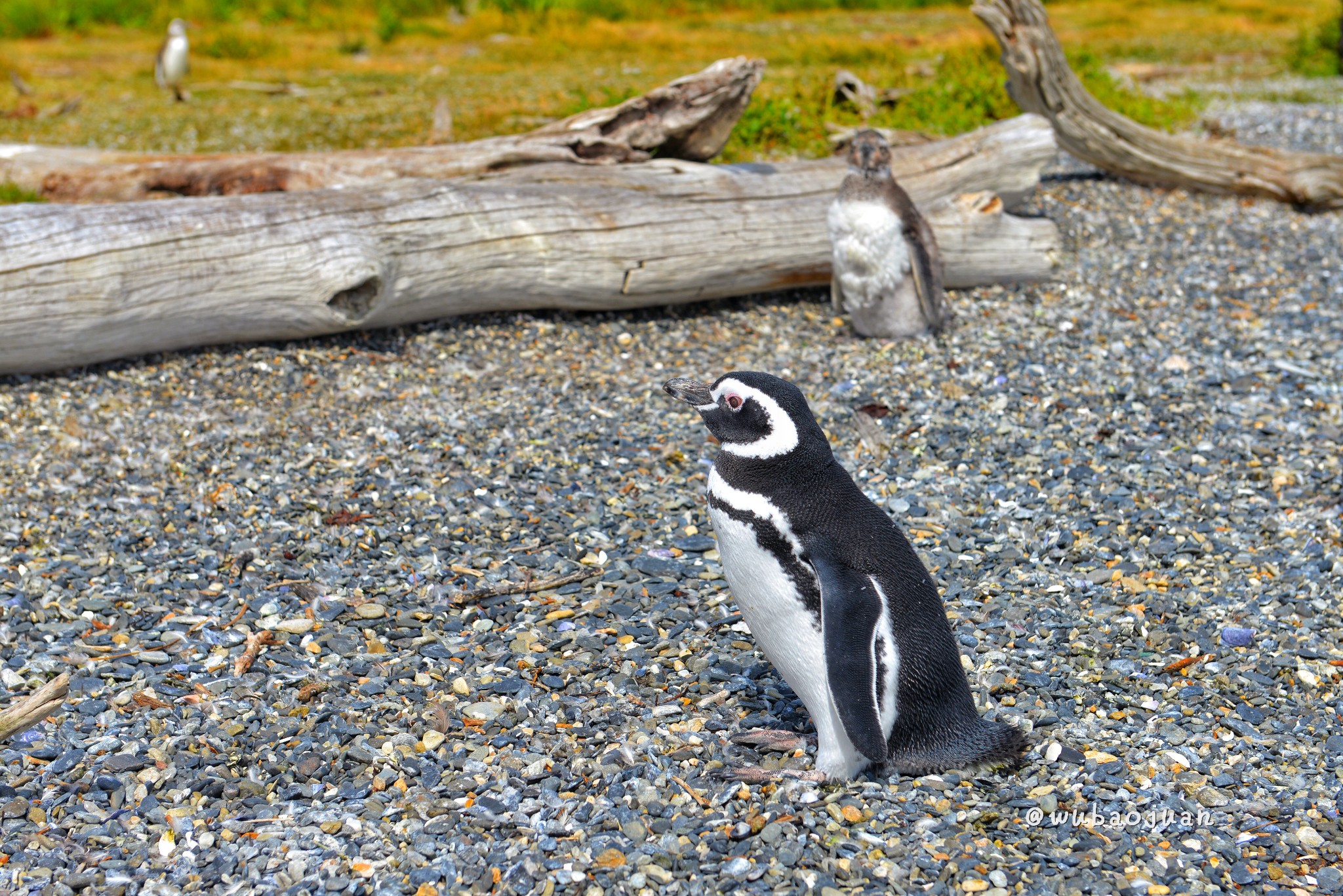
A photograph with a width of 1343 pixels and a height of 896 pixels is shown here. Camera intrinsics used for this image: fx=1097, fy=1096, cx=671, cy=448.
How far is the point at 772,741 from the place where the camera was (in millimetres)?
3207

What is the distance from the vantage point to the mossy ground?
35.0 ft

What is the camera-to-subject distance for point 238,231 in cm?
582

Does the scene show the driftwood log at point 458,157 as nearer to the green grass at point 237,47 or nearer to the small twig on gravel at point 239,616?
the small twig on gravel at point 239,616

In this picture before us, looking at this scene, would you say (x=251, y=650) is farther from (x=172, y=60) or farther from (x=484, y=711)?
(x=172, y=60)

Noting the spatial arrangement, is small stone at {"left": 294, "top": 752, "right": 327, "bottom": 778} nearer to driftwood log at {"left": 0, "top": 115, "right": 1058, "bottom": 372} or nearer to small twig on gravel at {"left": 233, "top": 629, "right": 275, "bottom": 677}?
small twig on gravel at {"left": 233, "top": 629, "right": 275, "bottom": 677}

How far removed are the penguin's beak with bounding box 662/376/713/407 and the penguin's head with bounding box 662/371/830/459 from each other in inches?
0.8

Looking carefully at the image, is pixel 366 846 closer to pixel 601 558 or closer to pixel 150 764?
pixel 150 764

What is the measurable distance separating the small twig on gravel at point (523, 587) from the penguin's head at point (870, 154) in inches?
134

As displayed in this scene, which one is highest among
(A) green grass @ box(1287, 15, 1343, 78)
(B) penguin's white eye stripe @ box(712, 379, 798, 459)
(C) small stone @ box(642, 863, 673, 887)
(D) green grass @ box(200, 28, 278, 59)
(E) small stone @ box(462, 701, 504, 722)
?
(A) green grass @ box(1287, 15, 1343, 78)

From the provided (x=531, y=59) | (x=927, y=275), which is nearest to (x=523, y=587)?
(x=927, y=275)

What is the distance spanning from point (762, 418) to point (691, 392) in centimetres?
24

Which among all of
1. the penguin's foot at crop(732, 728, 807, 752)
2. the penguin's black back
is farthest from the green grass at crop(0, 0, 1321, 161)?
the penguin's foot at crop(732, 728, 807, 752)

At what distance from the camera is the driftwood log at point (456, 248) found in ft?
18.1

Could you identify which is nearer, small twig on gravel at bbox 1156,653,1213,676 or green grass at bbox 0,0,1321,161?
small twig on gravel at bbox 1156,653,1213,676
